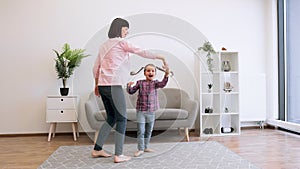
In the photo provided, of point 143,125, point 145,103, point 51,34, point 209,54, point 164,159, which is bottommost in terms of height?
point 164,159

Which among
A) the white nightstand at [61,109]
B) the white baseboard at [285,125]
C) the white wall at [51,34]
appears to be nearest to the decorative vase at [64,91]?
the white nightstand at [61,109]

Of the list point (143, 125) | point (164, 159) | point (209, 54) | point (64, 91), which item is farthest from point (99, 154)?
point (209, 54)

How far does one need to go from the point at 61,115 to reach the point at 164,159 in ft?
5.20

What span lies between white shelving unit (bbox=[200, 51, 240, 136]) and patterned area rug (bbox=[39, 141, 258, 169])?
766mm

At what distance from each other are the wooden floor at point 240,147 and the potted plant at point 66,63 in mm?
693

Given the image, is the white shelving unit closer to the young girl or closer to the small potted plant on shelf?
the small potted plant on shelf

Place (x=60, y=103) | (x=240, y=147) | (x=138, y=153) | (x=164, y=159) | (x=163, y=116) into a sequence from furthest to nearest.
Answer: (x=60, y=103) < (x=163, y=116) < (x=240, y=147) < (x=138, y=153) < (x=164, y=159)

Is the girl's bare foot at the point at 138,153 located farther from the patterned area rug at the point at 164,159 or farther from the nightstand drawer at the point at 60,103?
the nightstand drawer at the point at 60,103

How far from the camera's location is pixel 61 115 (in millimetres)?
3539

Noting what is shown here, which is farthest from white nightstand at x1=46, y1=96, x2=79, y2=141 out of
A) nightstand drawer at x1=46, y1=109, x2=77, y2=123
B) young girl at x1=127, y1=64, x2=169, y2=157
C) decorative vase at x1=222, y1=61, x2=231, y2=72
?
decorative vase at x1=222, y1=61, x2=231, y2=72

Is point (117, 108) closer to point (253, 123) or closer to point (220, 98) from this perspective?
point (220, 98)

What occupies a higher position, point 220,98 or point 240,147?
point 220,98

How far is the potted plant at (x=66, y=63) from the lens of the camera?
363 cm

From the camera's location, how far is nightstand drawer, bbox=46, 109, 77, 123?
139 inches
